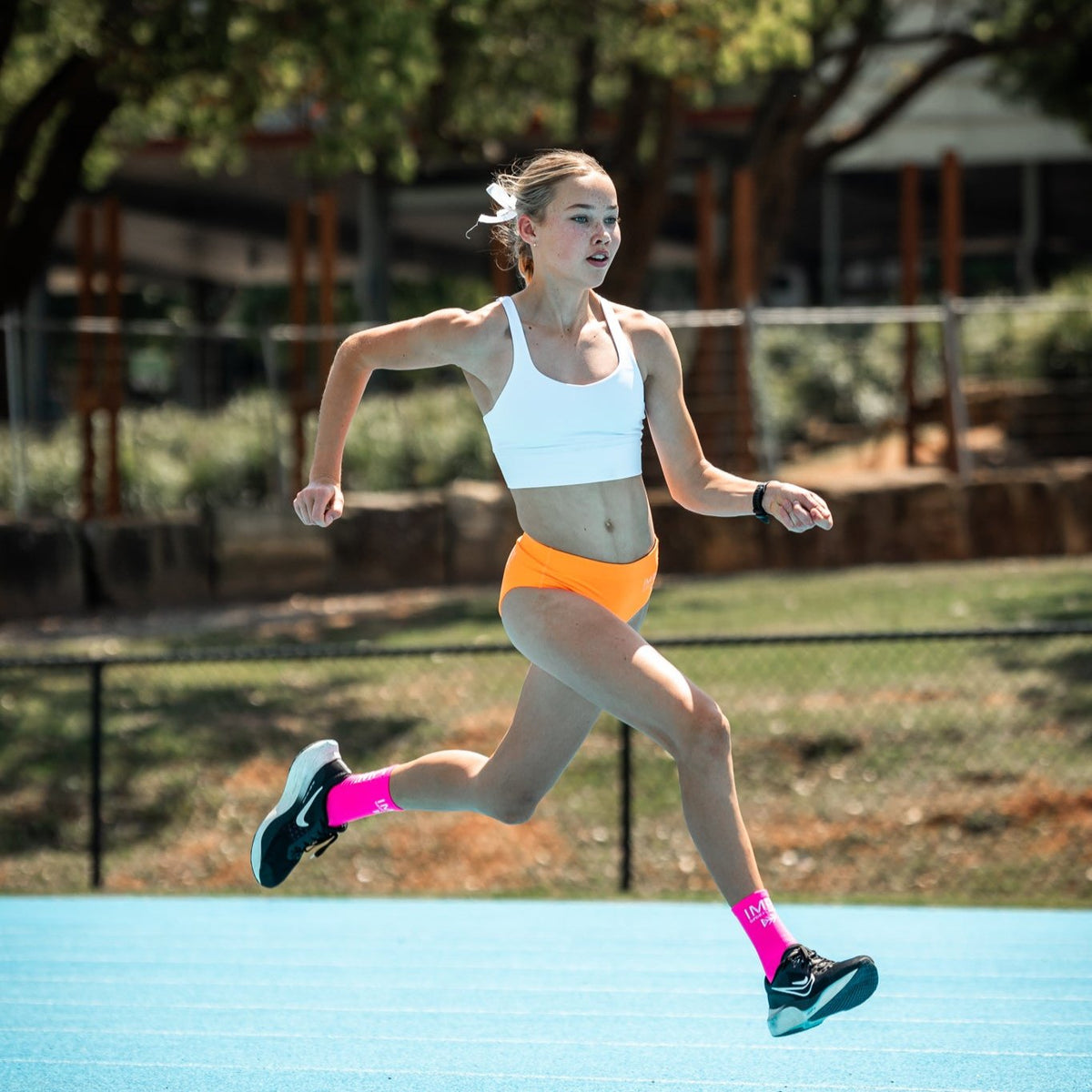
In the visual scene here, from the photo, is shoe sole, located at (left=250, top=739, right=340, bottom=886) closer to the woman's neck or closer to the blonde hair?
the woman's neck

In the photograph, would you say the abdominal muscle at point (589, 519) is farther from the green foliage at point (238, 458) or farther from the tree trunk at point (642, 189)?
the tree trunk at point (642, 189)

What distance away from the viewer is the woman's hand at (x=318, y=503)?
4.21 meters

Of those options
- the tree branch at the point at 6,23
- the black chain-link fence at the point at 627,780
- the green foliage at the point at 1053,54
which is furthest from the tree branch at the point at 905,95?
the black chain-link fence at the point at 627,780

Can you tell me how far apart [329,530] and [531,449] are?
1022 cm

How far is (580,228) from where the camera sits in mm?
4324

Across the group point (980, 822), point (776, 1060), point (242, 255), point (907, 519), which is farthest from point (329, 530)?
point (242, 255)

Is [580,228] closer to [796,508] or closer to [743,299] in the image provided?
[796,508]

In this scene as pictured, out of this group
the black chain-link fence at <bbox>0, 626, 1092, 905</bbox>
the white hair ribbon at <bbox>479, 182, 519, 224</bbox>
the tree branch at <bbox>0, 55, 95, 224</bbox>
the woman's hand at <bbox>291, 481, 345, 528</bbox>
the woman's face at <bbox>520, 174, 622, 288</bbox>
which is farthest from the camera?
the tree branch at <bbox>0, 55, 95, 224</bbox>

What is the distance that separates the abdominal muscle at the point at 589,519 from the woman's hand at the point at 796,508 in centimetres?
35

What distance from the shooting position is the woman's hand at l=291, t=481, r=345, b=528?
166 inches

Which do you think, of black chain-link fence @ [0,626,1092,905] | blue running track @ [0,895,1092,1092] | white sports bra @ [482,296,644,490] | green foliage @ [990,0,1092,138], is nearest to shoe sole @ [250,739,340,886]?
blue running track @ [0,895,1092,1092]

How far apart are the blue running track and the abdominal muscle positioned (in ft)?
4.60

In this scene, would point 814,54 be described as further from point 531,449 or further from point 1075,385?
point 531,449

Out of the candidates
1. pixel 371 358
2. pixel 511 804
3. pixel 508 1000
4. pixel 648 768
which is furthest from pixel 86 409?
pixel 511 804
